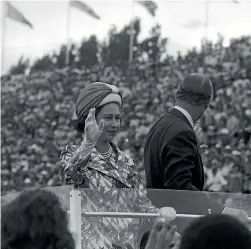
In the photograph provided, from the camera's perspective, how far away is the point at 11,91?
27.5 metres

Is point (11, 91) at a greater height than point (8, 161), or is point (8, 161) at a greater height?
point (11, 91)

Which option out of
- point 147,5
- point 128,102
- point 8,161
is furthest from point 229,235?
point 147,5

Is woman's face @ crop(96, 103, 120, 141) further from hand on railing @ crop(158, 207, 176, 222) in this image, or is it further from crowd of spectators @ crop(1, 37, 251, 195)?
crowd of spectators @ crop(1, 37, 251, 195)

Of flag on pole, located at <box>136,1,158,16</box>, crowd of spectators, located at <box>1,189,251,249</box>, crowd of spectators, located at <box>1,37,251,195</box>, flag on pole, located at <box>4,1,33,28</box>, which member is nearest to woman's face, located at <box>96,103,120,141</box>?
crowd of spectators, located at <box>1,189,251,249</box>

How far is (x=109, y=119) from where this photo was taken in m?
3.62

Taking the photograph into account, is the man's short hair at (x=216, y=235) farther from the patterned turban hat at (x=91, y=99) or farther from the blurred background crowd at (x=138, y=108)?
the blurred background crowd at (x=138, y=108)

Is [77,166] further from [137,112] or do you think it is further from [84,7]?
[84,7]

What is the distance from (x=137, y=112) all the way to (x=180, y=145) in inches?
623

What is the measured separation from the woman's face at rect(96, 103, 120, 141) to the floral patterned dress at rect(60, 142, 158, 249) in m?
0.10

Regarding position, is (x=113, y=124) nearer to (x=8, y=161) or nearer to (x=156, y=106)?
(x=156, y=106)

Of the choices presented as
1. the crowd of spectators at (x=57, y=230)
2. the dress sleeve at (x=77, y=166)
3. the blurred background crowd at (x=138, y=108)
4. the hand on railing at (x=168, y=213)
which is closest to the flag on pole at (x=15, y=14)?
the blurred background crowd at (x=138, y=108)

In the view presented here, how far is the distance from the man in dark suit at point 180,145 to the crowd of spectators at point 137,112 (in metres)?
9.10

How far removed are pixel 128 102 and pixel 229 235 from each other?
18.9 meters

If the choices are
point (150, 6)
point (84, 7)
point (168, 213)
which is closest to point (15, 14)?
point (84, 7)
